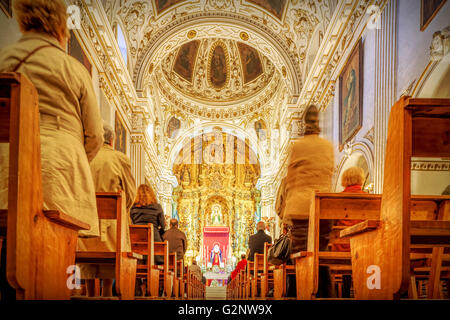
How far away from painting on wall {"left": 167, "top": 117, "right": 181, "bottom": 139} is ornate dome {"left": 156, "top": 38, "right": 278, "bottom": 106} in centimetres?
128

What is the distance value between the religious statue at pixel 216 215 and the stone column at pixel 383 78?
17.1 metres

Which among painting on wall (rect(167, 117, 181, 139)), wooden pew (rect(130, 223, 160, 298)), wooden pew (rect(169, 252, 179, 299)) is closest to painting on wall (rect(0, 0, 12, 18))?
wooden pew (rect(130, 223, 160, 298))

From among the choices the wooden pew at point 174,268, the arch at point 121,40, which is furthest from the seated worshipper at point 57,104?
the arch at point 121,40

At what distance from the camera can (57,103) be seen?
2.04 metres

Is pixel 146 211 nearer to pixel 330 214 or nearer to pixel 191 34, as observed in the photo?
pixel 330 214

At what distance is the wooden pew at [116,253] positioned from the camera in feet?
9.33

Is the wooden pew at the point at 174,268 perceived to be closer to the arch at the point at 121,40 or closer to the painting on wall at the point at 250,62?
the arch at the point at 121,40

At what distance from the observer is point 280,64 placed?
14.1 m

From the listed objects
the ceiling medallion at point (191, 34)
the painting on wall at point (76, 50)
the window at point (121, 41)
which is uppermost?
the ceiling medallion at point (191, 34)

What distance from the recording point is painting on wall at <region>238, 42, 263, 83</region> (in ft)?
61.7

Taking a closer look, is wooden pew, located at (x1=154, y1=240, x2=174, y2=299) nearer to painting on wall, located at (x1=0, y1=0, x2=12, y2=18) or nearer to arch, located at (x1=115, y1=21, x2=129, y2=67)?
painting on wall, located at (x1=0, y1=0, x2=12, y2=18)

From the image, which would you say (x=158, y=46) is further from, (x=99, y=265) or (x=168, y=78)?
(x=99, y=265)

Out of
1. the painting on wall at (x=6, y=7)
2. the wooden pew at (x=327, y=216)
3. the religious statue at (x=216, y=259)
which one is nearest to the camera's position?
the wooden pew at (x=327, y=216)

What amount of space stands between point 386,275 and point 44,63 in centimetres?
189
